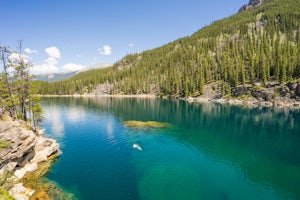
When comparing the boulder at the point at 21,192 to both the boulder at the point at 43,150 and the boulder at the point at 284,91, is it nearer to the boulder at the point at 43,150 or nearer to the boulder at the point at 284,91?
the boulder at the point at 43,150

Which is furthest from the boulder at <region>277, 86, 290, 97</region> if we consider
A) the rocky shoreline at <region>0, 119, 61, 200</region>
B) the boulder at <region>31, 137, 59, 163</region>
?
the rocky shoreline at <region>0, 119, 61, 200</region>

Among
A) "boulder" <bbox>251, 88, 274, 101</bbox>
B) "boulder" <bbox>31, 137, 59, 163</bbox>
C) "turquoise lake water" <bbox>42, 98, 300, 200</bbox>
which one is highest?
"boulder" <bbox>251, 88, 274, 101</bbox>

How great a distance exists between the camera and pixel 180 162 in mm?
37688

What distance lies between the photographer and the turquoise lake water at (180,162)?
27516 millimetres

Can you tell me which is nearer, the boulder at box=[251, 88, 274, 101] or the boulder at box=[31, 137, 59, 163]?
the boulder at box=[31, 137, 59, 163]

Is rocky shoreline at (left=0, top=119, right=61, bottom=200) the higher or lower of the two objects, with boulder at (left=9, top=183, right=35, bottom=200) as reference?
higher

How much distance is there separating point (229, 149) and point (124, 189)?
89.7ft

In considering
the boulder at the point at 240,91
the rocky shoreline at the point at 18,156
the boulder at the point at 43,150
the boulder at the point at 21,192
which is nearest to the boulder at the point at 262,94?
the boulder at the point at 240,91

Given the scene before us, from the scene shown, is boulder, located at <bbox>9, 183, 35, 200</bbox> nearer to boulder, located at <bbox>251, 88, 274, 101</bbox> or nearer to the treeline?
the treeline

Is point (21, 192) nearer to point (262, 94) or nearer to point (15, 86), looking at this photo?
point (15, 86)

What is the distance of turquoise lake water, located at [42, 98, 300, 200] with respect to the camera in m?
27.5

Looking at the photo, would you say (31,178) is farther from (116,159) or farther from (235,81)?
(235,81)

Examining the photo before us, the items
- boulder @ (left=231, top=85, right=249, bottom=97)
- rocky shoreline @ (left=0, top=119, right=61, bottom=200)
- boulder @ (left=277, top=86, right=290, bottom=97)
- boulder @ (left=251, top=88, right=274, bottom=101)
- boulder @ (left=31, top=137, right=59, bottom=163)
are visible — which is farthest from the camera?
boulder @ (left=231, top=85, right=249, bottom=97)

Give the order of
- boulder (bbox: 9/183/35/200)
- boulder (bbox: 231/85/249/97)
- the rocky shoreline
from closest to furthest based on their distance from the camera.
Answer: boulder (bbox: 9/183/35/200)
the rocky shoreline
boulder (bbox: 231/85/249/97)
